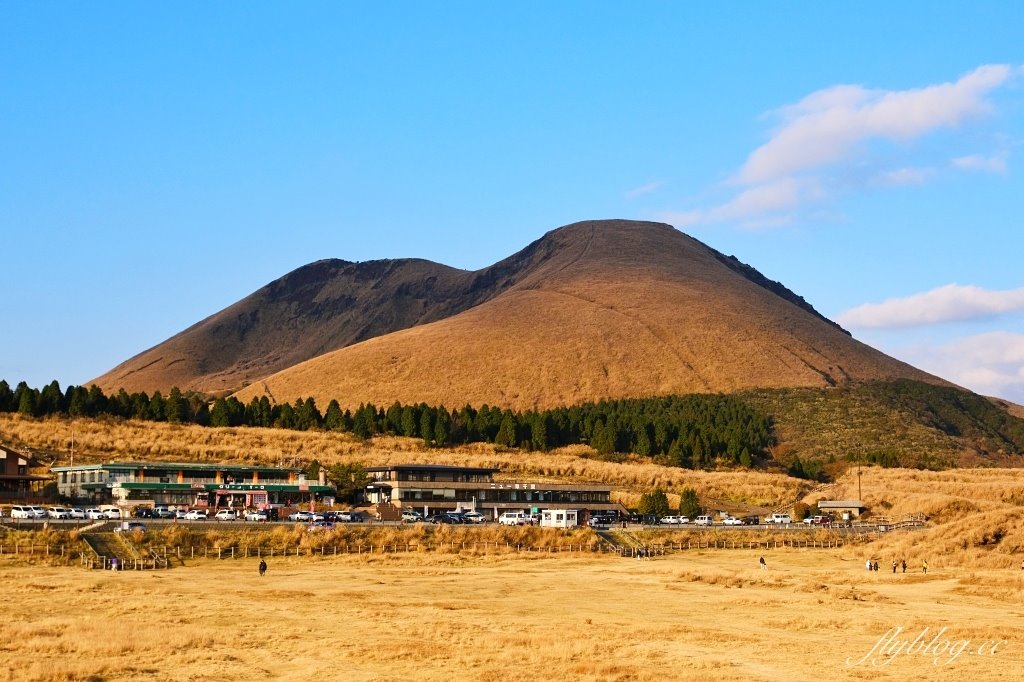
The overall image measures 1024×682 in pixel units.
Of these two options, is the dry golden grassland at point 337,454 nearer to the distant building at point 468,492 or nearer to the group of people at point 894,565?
the distant building at point 468,492

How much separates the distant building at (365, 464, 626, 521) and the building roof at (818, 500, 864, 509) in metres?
19.1

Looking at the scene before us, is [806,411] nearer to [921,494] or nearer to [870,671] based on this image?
[921,494]

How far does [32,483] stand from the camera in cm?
9569

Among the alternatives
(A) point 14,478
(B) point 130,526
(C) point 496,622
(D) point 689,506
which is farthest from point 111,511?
(D) point 689,506

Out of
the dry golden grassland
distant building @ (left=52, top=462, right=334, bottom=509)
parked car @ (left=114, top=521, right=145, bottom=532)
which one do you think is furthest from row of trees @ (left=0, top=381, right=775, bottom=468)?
parked car @ (left=114, top=521, right=145, bottom=532)

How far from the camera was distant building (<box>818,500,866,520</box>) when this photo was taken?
10594 cm

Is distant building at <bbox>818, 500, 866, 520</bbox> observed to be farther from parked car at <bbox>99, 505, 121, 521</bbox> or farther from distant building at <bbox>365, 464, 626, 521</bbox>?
parked car at <bbox>99, 505, 121, 521</bbox>

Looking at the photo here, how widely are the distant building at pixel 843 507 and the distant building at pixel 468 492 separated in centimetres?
1909

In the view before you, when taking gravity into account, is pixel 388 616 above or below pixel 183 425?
below

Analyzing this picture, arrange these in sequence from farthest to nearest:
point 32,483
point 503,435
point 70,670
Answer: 1. point 503,435
2. point 32,483
3. point 70,670

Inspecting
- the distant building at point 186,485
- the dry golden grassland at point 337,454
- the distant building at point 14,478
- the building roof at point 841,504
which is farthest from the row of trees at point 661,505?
the distant building at point 14,478

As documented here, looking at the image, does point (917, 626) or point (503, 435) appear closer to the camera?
point (917, 626)

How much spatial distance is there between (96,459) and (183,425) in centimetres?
3021

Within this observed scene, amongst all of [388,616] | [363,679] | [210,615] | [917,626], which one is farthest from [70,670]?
[917,626]
